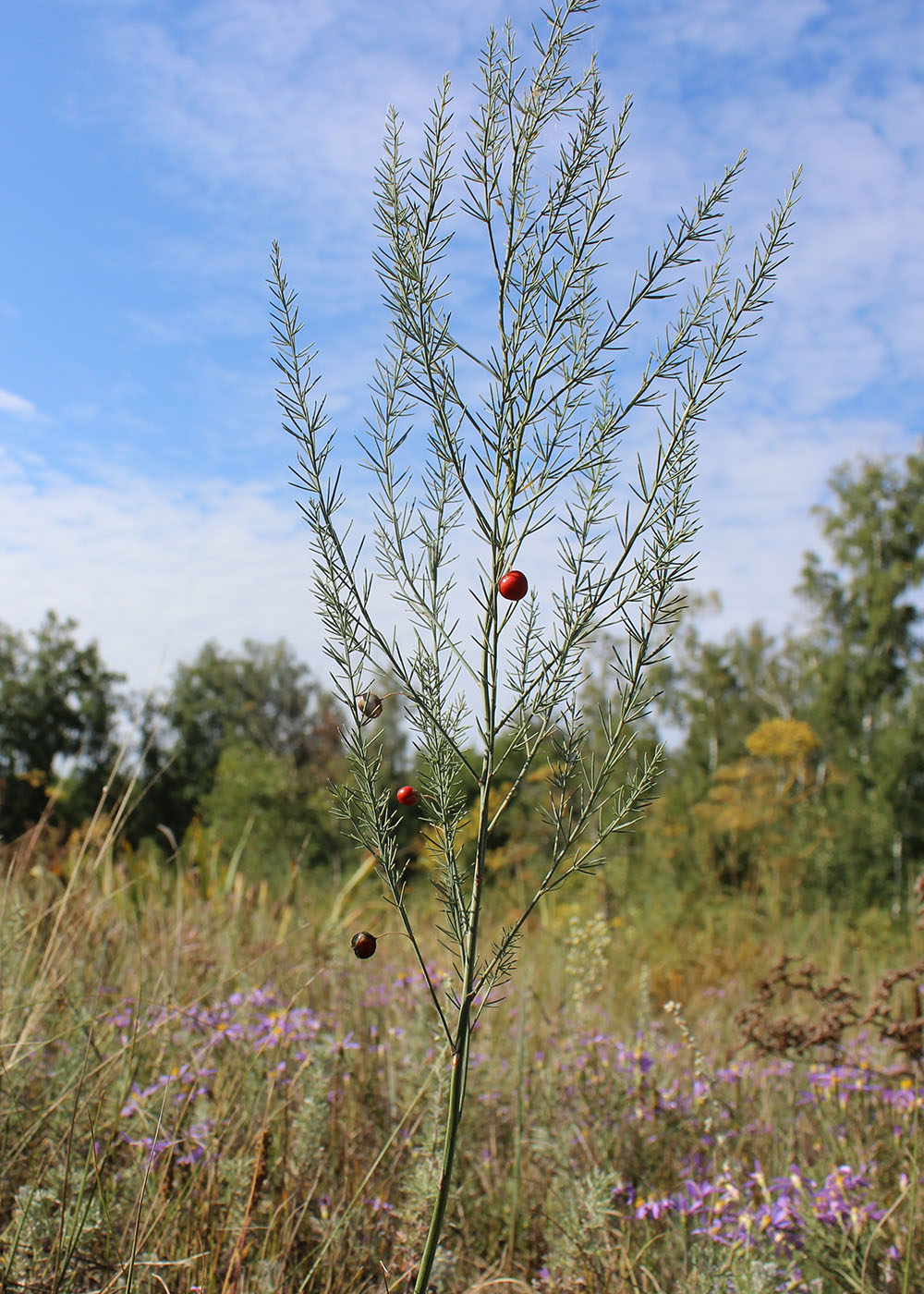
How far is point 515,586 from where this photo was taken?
1276mm

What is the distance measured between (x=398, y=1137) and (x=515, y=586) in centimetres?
201

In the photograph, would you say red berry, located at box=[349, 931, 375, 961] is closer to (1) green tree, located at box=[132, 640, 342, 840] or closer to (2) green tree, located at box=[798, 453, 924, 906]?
(2) green tree, located at box=[798, 453, 924, 906]

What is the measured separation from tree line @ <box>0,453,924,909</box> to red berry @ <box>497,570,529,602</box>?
0.74 feet

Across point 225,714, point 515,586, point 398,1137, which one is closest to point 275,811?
point 398,1137

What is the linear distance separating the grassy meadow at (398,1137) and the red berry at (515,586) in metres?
0.95

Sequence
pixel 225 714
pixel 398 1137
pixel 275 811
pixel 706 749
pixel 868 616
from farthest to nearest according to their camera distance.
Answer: pixel 225 714 → pixel 706 749 → pixel 868 616 → pixel 275 811 → pixel 398 1137

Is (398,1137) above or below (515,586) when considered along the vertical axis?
below

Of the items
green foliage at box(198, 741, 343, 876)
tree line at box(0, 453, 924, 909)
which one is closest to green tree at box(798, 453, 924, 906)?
tree line at box(0, 453, 924, 909)

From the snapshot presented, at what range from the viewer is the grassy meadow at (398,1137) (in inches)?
76.4

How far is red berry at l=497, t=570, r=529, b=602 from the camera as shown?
128 centimetres

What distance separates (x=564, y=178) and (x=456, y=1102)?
133cm

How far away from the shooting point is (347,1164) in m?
2.40

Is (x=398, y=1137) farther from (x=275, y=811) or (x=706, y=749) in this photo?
(x=706, y=749)

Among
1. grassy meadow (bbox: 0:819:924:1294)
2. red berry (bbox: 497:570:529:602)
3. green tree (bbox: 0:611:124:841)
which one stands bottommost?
grassy meadow (bbox: 0:819:924:1294)
